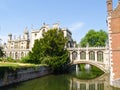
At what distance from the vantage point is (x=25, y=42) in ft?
219

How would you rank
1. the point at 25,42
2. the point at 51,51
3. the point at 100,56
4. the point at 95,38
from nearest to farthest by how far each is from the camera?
the point at 51,51
the point at 100,56
the point at 95,38
the point at 25,42

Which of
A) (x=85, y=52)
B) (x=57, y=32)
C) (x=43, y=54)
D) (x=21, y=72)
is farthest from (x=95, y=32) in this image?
(x=21, y=72)

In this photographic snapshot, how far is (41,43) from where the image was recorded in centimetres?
3916

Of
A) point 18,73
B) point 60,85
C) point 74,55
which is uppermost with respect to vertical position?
point 74,55

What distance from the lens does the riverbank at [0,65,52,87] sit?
74.0 feet

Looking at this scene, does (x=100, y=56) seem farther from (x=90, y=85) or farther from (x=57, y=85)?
(x=57, y=85)

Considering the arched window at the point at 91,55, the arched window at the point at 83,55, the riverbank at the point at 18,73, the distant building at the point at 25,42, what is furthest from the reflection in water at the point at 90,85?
the distant building at the point at 25,42

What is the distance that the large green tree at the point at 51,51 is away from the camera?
3666cm

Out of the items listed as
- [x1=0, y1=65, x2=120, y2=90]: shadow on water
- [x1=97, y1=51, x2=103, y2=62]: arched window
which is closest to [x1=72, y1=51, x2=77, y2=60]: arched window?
[x1=97, y1=51, x2=103, y2=62]: arched window

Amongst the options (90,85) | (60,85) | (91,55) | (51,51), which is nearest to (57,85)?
(60,85)

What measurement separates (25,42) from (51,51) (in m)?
30.4

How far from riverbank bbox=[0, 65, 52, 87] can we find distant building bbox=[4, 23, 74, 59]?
22445 mm

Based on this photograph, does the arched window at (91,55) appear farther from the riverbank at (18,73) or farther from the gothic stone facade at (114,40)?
the gothic stone facade at (114,40)

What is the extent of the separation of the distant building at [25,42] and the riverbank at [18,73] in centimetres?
2245
